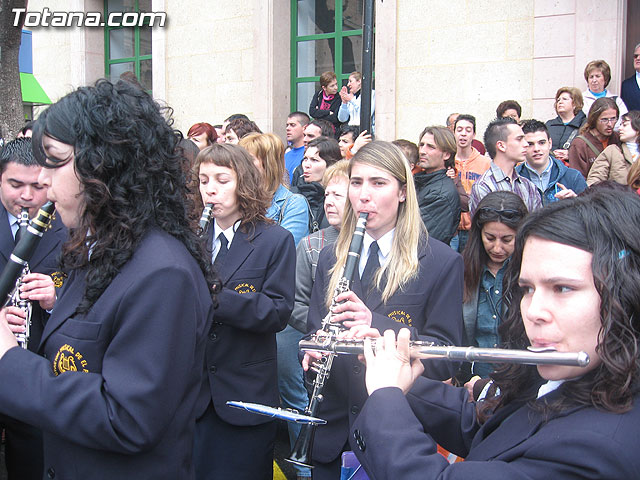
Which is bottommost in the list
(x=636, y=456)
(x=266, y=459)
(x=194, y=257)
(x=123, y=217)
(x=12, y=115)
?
(x=266, y=459)

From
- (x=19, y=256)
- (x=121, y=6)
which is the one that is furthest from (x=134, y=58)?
(x=19, y=256)

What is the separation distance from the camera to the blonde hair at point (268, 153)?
455 centimetres

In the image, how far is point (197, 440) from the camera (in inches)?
117

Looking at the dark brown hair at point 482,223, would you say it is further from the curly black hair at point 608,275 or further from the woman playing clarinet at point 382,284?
the curly black hair at point 608,275

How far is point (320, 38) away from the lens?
10.7m

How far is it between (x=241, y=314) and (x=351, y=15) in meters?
8.55

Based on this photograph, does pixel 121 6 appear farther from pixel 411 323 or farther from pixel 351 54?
pixel 411 323

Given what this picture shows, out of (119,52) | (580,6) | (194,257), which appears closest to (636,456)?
(194,257)

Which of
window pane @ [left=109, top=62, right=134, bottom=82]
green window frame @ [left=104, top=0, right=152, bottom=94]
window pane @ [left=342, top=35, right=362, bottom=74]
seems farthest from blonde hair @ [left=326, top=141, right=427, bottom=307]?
window pane @ [left=109, top=62, right=134, bottom=82]

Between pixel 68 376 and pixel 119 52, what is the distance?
13.2 metres

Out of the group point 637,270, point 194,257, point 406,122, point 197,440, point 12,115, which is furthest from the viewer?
point 406,122

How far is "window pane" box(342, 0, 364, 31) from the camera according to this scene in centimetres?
1029

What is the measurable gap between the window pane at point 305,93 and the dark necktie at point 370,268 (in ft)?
27.6

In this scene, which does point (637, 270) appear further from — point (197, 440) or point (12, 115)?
point (12, 115)
